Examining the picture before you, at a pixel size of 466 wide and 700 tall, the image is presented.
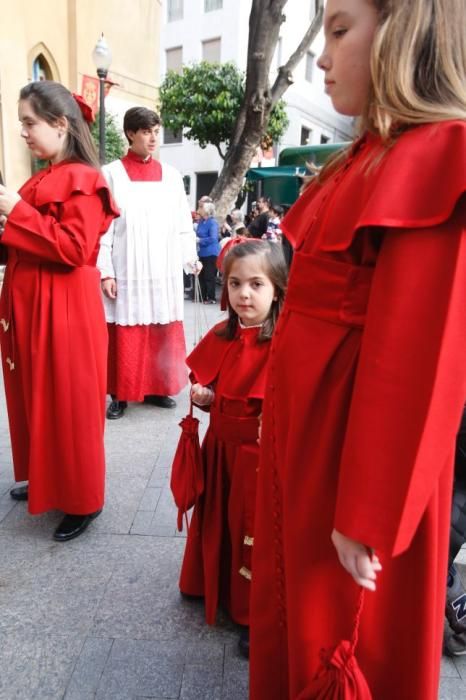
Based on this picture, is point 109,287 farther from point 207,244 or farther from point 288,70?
point 288,70

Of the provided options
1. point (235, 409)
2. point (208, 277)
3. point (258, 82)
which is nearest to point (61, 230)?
point (235, 409)

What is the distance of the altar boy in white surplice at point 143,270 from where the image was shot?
3.88 metres

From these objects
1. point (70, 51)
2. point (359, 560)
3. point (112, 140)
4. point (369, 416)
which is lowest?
point (359, 560)

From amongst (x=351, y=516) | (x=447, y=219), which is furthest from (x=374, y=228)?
(x=351, y=516)

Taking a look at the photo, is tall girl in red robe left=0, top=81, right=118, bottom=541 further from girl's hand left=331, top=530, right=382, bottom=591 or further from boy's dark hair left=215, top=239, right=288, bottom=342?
girl's hand left=331, top=530, right=382, bottom=591

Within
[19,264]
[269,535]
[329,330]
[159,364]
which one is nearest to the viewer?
[329,330]

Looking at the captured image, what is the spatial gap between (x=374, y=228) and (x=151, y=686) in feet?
5.33

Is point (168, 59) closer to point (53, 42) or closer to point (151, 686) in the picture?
point (53, 42)

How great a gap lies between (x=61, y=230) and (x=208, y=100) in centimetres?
1516

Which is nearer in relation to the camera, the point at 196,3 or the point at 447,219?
the point at 447,219

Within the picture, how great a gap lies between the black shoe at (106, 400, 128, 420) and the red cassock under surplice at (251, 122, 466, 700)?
2943 mm

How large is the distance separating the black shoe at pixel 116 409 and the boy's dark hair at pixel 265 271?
2357 millimetres

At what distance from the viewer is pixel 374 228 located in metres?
1.00

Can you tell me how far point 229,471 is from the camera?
202 centimetres
